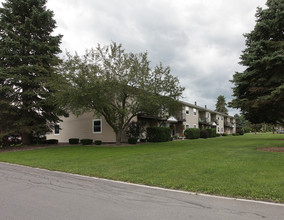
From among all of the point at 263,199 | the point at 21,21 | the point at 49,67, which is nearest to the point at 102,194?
the point at 263,199

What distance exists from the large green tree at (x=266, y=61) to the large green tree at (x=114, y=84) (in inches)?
241

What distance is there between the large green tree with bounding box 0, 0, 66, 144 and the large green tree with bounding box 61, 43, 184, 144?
240 centimetres

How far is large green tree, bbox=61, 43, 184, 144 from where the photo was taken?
53.9 feet

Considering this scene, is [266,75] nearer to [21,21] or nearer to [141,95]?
[141,95]

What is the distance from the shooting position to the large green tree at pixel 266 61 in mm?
12617

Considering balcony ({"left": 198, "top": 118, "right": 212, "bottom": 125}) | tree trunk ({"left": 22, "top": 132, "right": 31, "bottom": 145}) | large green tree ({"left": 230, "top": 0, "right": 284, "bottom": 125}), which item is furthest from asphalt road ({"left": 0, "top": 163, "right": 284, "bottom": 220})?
balcony ({"left": 198, "top": 118, "right": 212, "bottom": 125})

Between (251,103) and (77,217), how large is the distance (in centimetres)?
1342

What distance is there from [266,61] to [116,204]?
12.2 metres

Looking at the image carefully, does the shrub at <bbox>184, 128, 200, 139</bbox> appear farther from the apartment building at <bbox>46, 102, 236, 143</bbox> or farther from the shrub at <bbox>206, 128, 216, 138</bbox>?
the shrub at <bbox>206, 128, 216, 138</bbox>

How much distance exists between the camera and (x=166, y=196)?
513 cm

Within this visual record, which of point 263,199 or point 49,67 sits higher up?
point 49,67

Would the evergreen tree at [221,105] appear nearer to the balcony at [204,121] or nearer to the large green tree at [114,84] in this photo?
the balcony at [204,121]

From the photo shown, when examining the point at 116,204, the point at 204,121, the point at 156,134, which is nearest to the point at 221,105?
the point at 204,121

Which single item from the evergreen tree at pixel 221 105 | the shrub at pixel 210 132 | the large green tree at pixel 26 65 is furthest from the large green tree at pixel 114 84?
the evergreen tree at pixel 221 105
